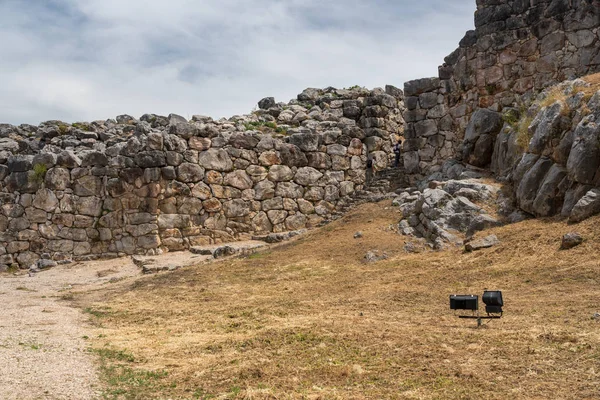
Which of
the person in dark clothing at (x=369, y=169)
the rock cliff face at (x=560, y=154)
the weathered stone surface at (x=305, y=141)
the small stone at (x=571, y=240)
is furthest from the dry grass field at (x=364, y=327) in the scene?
the person in dark clothing at (x=369, y=169)

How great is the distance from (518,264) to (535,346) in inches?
144

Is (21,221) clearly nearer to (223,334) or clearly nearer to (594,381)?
(223,334)

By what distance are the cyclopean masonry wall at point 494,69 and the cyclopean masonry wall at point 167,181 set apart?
1.81 metres

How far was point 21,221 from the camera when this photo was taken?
15.8 metres

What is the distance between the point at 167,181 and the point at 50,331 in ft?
27.3

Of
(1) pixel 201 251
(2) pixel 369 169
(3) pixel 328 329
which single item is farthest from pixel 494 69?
(3) pixel 328 329

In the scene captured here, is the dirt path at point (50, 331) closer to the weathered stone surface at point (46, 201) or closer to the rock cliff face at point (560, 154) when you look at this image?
the weathered stone surface at point (46, 201)

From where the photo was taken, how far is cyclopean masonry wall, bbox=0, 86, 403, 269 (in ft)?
51.8

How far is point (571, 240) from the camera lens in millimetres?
9195

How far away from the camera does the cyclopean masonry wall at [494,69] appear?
47.4 feet

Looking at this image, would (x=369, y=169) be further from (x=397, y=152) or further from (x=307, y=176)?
(x=307, y=176)

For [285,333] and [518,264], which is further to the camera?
[518,264]

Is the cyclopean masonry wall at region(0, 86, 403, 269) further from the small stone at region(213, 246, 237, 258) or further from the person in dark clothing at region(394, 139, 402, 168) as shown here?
the small stone at region(213, 246, 237, 258)

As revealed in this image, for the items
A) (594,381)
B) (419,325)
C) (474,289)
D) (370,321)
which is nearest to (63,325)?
(370,321)
